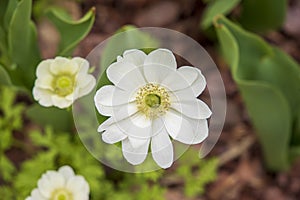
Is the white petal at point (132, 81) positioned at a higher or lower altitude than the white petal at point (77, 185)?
higher

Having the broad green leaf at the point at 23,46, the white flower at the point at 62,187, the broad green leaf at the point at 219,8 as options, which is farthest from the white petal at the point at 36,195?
the broad green leaf at the point at 219,8

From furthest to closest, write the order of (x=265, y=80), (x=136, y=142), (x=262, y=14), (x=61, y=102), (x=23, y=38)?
(x=262, y=14) < (x=265, y=80) < (x=23, y=38) < (x=61, y=102) < (x=136, y=142)

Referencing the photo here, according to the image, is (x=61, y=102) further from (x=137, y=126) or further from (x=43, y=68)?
(x=137, y=126)

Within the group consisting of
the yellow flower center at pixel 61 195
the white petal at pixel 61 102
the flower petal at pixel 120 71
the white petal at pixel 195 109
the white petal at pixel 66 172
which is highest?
the flower petal at pixel 120 71

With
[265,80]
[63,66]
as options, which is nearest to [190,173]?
[265,80]

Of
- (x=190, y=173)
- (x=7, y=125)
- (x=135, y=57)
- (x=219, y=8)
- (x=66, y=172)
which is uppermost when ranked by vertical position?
(x=135, y=57)

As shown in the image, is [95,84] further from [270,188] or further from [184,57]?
[270,188]

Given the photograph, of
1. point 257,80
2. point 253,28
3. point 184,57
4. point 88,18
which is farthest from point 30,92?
point 253,28

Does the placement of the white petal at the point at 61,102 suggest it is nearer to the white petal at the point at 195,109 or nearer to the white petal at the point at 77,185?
the white petal at the point at 77,185
